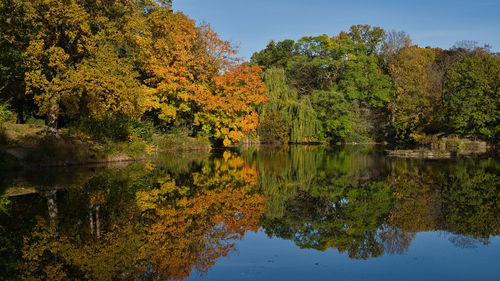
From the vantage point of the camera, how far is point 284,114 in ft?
131

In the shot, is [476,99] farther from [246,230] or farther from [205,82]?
[246,230]

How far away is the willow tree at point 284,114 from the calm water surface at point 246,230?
26.5 meters

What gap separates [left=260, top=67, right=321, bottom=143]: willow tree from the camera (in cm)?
3972

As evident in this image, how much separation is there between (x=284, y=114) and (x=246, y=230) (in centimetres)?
3285

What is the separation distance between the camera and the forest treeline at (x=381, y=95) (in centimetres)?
3488

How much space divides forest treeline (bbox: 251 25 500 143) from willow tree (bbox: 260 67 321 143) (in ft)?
0.35

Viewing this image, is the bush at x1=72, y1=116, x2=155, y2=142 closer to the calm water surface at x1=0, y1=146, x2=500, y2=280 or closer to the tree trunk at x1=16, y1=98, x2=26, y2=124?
the tree trunk at x1=16, y1=98, x2=26, y2=124

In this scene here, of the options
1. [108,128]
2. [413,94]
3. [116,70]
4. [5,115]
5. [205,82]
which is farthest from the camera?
[413,94]

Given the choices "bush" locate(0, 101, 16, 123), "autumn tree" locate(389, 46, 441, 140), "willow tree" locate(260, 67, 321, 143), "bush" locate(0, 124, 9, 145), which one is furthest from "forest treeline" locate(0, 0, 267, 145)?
"autumn tree" locate(389, 46, 441, 140)

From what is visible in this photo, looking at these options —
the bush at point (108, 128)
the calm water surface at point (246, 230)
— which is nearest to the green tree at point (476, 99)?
the calm water surface at point (246, 230)

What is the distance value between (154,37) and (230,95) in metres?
7.22

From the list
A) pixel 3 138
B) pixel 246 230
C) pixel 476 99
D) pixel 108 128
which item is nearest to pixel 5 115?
pixel 3 138

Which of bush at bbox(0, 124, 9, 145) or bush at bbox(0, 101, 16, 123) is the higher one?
bush at bbox(0, 101, 16, 123)

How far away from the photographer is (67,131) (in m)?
20.7
